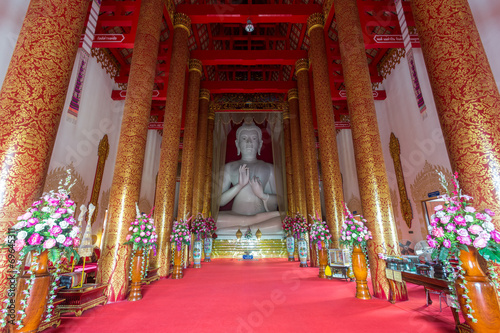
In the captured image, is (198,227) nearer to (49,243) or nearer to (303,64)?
(49,243)

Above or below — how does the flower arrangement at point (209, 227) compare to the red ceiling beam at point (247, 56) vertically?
below

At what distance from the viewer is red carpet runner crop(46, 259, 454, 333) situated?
2.33 m

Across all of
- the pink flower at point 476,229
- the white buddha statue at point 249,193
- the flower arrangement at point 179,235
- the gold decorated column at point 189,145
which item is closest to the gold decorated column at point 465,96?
the pink flower at point 476,229

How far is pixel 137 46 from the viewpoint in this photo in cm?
457

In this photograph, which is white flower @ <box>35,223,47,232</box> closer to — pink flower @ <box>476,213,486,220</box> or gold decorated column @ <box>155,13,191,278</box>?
pink flower @ <box>476,213,486,220</box>

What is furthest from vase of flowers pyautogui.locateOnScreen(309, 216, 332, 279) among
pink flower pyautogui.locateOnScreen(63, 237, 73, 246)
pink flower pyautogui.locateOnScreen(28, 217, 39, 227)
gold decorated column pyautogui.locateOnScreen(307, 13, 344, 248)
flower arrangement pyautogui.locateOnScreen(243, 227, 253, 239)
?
pink flower pyautogui.locateOnScreen(28, 217, 39, 227)

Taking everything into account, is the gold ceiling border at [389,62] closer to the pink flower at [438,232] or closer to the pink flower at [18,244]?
the pink flower at [438,232]

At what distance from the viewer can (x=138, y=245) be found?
3.48 metres

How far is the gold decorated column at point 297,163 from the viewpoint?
905cm

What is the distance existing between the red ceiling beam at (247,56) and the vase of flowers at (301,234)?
5.61 m

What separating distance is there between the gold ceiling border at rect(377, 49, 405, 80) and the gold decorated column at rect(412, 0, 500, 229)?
21.6ft

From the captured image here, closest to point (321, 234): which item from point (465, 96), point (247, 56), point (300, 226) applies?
point (300, 226)

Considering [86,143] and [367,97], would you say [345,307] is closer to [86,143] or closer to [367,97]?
[367,97]

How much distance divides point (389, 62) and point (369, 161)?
720 centimetres
